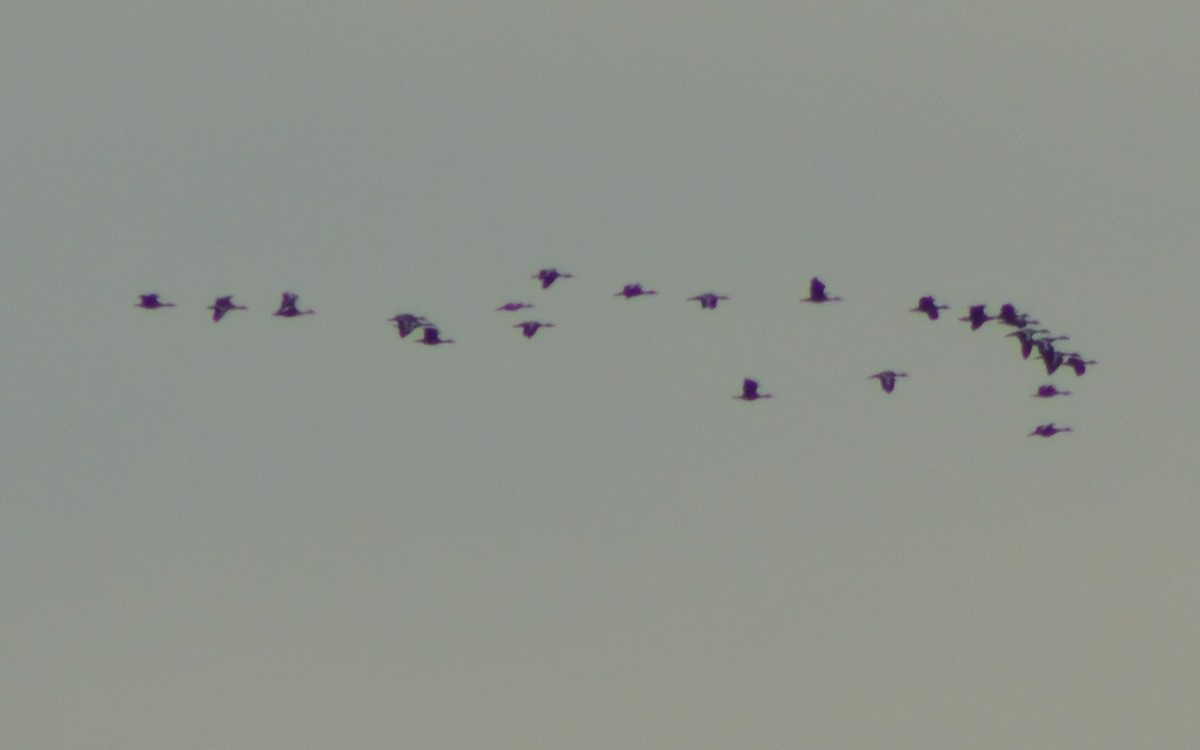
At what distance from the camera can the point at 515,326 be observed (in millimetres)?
145250

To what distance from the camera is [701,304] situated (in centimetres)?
14575

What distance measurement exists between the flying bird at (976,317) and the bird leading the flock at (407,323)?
1954 cm

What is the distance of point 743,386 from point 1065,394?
14.8 meters

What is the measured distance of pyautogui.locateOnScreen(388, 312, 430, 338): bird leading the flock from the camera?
5595 inches

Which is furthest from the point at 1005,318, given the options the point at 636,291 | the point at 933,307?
the point at 636,291

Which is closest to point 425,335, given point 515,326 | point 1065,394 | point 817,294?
point 515,326

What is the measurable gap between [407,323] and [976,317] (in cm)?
2026

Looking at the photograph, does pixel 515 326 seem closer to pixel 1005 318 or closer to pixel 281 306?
pixel 281 306

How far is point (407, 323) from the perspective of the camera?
142875 millimetres

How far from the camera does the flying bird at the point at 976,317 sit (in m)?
141

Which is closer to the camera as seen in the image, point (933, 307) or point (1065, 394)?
point (933, 307)

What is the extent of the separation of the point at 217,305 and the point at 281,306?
2.69m

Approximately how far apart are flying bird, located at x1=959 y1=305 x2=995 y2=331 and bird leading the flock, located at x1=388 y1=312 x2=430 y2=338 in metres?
19.5

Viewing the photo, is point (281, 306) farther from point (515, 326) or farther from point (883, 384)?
point (883, 384)
